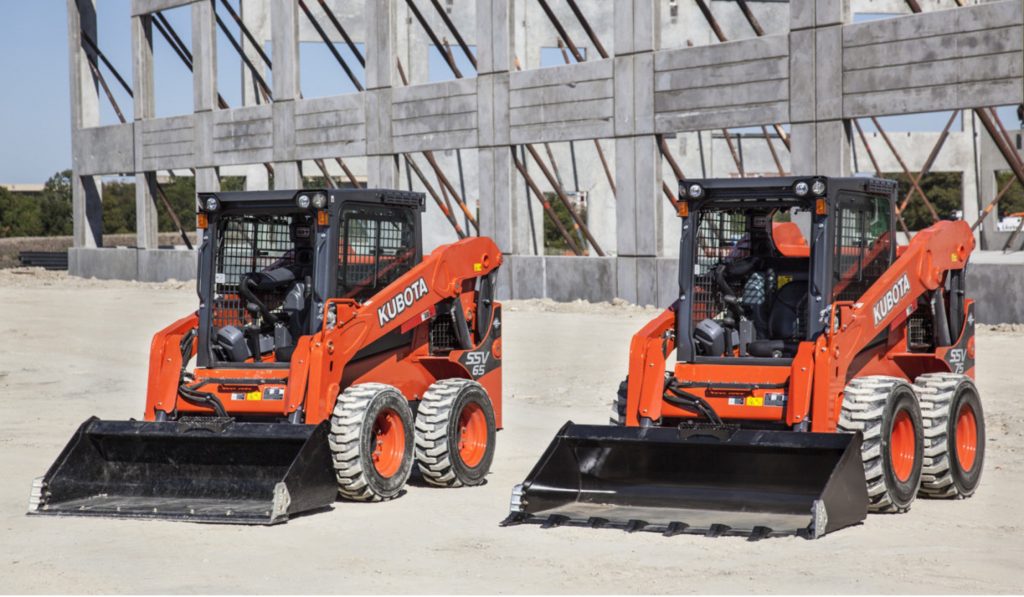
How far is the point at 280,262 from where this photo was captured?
1091 centimetres

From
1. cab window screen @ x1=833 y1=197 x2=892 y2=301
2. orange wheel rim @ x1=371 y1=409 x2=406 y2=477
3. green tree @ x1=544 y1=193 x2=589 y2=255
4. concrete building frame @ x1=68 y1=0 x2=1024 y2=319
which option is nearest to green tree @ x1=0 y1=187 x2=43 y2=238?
green tree @ x1=544 y1=193 x2=589 y2=255

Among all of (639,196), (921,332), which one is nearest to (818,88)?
(639,196)

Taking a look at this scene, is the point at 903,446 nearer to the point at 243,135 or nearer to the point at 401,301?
the point at 401,301

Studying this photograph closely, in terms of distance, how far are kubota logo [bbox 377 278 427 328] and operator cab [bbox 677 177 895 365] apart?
2055 mm

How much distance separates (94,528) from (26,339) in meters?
14.7

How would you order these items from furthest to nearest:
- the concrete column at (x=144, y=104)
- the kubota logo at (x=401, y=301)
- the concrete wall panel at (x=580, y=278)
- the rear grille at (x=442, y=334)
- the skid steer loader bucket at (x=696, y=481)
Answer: the concrete column at (x=144, y=104) → the concrete wall panel at (x=580, y=278) → the rear grille at (x=442, y=334) → the kubota logo at (x=401, y=301) → the skid steer loader bucket at (x=696, y=481)

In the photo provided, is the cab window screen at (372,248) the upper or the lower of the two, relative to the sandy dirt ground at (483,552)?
upper

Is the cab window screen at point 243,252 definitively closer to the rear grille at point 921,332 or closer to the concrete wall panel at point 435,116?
the rear grille at point 921,332

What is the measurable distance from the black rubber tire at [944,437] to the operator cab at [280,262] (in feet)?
13.3

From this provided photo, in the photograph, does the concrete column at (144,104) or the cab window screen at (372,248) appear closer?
the cab window screen at (372,248)

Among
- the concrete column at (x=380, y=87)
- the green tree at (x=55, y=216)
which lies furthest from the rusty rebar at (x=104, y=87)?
the green tree at (x=55, y=216)

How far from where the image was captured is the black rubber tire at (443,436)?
10.6 m

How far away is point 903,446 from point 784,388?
901 millimetres

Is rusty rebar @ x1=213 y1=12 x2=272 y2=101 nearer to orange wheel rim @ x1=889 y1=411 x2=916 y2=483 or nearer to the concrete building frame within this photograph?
the concrete building frame
